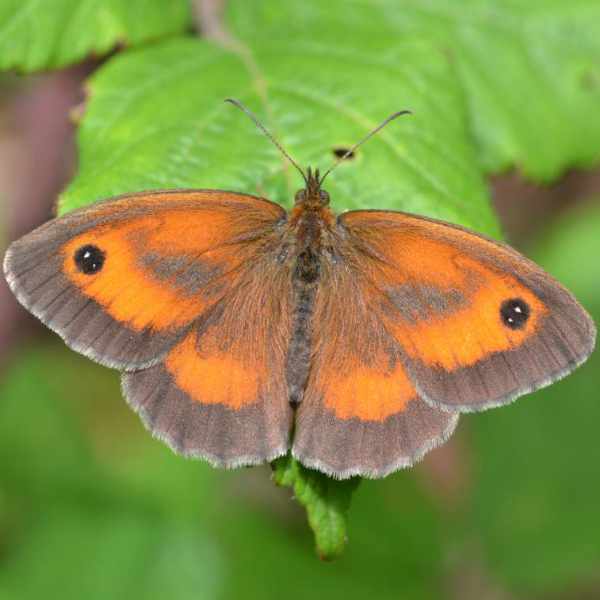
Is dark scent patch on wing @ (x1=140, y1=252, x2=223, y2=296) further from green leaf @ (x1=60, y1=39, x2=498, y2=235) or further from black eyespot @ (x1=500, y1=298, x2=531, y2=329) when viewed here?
black eyespot @ (x1=500, y1=298, x2=531, y2=329)

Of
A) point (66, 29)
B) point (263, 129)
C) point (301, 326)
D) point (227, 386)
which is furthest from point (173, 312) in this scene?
point (66, 29)

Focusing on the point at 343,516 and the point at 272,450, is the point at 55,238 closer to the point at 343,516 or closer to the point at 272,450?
the point at 272,450

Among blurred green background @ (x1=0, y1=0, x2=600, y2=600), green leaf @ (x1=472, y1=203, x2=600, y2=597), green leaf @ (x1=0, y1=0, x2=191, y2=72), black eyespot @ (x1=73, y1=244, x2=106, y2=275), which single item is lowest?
green leaf @ (x1=472, y1=203, x2=600, y2=597)

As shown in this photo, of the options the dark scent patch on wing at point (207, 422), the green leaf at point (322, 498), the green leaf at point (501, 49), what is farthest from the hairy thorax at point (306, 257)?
the green leaf at point (501, 49)

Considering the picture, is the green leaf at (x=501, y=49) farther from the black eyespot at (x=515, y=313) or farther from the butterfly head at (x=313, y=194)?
the black eyespot at (x=515, y=313)

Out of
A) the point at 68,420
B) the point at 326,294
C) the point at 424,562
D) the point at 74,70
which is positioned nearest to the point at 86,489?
the point at 68,420

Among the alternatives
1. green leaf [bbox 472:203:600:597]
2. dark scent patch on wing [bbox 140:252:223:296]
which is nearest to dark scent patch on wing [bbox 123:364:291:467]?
dark scent patch on wing [bbox 140:252:223:296]

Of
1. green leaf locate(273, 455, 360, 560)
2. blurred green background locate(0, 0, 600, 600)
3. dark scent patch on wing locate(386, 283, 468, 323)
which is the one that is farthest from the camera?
blurred green background locate(0, 0, 600, 600)
